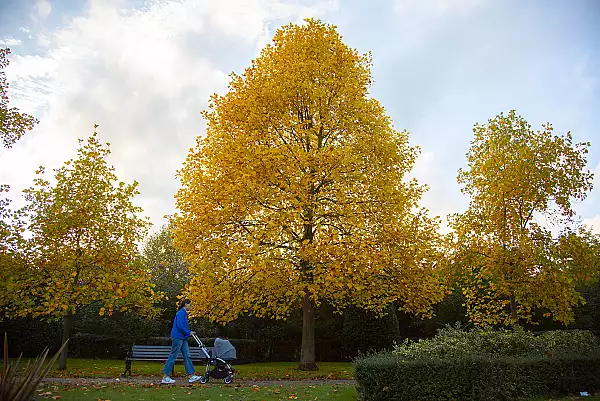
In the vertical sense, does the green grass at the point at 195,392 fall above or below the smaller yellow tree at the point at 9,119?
below

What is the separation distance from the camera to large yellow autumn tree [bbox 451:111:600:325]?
14.9 metres

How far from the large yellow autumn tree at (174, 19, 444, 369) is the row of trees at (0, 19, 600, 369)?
6 centimetres

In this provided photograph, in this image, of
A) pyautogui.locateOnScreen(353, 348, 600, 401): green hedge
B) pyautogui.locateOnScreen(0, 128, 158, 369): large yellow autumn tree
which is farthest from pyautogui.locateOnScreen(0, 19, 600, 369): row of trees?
pyautogui.locateOnScreen(353, 348, 600, 401): green hedge

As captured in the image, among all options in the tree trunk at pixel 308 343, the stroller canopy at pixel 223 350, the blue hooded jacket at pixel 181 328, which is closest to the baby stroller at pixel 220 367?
the stroller canopy at pixel 223 350

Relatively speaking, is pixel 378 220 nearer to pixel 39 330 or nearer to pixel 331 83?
pixel 331 83

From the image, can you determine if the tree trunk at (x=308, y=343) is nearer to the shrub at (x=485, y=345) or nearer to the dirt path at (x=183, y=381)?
the dirt path at (x=183, y=381)

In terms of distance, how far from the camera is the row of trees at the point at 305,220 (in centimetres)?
1448

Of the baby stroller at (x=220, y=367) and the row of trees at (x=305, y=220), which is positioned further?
the row of trees at (x=305, y=220)

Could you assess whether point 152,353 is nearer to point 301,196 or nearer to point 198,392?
point 198,392

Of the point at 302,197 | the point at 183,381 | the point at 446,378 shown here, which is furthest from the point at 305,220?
the point at 446,378

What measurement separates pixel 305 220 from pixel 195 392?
658 centimetres

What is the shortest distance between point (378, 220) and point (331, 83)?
517 cm

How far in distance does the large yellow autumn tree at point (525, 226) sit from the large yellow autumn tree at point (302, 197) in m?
1.81

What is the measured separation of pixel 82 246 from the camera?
607 inches
